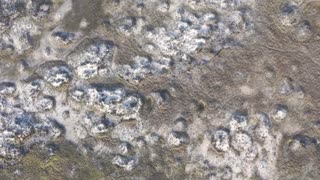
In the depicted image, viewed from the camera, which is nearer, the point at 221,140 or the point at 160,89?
the point at 221,140

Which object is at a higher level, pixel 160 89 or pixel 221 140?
pixel 160 89

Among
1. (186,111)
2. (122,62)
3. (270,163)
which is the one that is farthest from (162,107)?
(270,163)

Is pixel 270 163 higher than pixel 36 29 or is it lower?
lower

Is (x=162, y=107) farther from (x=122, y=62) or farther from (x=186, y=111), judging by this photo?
(x=122, y=62)

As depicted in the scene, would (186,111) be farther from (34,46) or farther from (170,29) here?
(34,46)

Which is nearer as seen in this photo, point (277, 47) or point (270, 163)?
point (270, 163)

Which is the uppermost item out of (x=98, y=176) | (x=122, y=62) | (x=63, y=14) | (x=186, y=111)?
(x=63, y=14)
